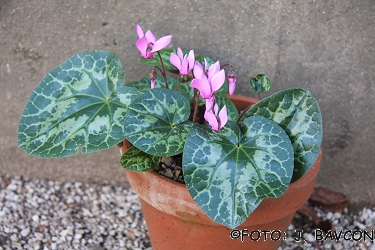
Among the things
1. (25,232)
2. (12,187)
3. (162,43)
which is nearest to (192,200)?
(162,43)

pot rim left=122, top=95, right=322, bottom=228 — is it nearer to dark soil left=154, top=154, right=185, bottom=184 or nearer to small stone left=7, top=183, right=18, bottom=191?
dark soil left=154, top=154, right=185, bottom=184

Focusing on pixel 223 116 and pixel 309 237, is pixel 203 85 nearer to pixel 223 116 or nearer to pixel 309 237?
pixel 223 116

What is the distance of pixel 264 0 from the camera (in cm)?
166

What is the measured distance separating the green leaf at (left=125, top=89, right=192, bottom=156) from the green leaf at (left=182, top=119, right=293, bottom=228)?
6 cm

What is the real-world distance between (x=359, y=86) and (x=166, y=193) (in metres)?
0.91

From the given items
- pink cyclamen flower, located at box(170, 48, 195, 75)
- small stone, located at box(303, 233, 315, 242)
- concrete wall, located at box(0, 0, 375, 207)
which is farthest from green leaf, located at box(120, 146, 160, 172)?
small stone, located at box(303, 233, 315, 242)

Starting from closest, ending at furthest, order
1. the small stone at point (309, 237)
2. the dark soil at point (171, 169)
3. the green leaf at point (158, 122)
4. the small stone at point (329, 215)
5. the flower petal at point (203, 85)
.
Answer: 1. the flower petal at point (203, 85)
2. the green leaf at point (158, 122)
3. the dark soil at point (171, 169)
4. the small stone at point (309, 237)
5. the small stone at point (329, 215)

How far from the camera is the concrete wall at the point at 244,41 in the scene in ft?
5.49

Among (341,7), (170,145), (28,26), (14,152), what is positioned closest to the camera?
(170,145)

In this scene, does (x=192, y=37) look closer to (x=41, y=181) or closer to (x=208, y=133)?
(x=208, y=133)

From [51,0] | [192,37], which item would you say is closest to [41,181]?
[51,0]

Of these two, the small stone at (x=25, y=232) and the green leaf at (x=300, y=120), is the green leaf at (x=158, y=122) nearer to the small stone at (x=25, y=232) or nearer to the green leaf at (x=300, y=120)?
the green leaf at (x=300, y=120)

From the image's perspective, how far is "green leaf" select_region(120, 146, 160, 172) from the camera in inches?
49.8

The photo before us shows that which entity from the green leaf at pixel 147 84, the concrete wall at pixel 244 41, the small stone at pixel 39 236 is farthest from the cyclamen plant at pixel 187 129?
the small stone at pixel 39 236
